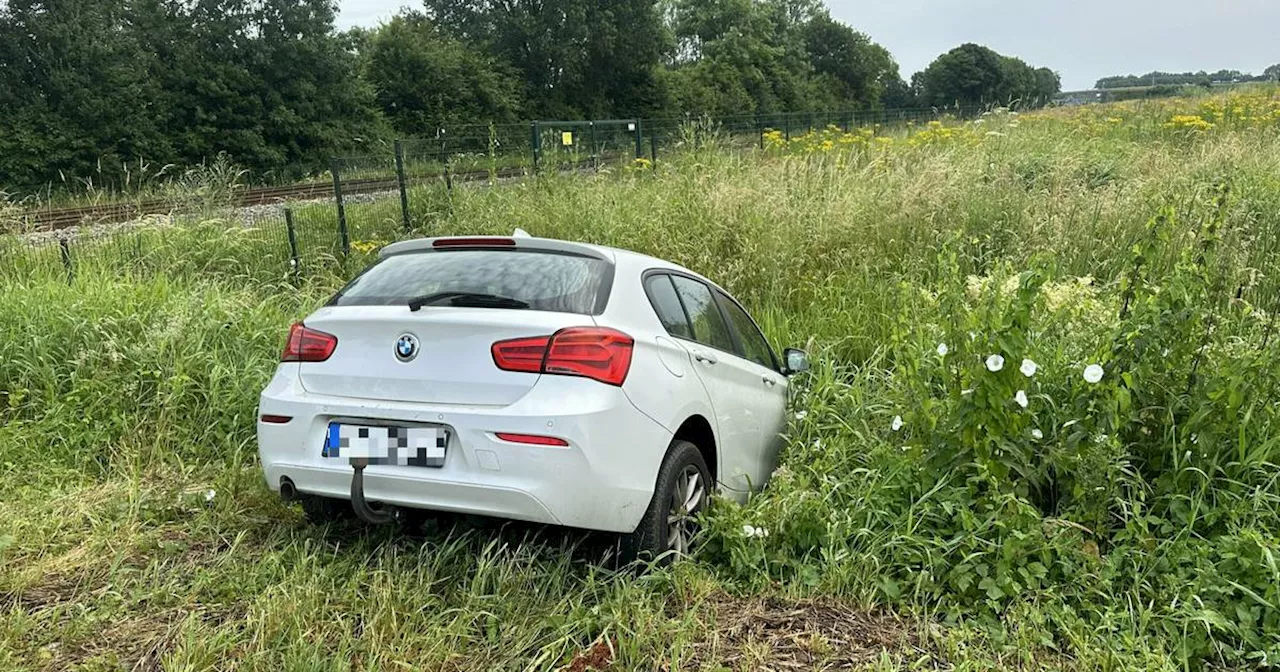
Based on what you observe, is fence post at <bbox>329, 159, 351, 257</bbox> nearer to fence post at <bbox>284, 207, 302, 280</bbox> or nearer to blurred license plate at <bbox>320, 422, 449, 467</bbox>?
fence post at <bbox>284, 207, 302, 280</bbox>

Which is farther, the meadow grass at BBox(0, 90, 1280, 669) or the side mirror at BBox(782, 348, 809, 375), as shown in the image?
the side mirror at BBox(782, 348, 809, 375)

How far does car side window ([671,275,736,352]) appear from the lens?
13.2 ft

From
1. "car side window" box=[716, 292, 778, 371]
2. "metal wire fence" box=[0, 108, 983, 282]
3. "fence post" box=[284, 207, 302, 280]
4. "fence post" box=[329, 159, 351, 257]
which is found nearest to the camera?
"car side window" box=[716, 292, 778, 371]

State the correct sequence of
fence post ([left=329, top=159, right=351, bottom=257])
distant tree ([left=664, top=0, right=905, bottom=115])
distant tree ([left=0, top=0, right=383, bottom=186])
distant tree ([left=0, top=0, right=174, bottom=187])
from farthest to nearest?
distant tree ([left=664, top=0, right=905, bottom=115])
distant tree ([left=0, top=0, right=383, bottom=186])
distant tree ([left=0, top=0, right=174, bottom=187])
fence post ([left=329, top=159, right=351, bottom=257])

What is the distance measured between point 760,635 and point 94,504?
3.31 m

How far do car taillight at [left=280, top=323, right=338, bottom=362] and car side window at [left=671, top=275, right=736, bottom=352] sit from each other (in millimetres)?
1619

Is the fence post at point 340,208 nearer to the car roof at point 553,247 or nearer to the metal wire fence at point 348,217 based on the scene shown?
the metal wire fence at point 348,217

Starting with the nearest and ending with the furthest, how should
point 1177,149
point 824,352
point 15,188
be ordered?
1. point 824,352
2. point 1177,149
3. point 15,188

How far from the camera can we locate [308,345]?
11.2ft

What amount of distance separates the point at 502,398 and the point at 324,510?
4.36ft

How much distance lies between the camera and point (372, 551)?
3.55 metres

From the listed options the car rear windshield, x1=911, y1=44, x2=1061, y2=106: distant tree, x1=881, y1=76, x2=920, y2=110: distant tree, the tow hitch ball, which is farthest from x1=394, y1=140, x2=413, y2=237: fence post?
x1=911, y1=44, x2=1061, y2=106: distant tree

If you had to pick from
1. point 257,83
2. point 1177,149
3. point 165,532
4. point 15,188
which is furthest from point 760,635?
point 257,83

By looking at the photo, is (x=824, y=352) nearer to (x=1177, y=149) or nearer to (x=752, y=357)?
(x=752, y=357)
